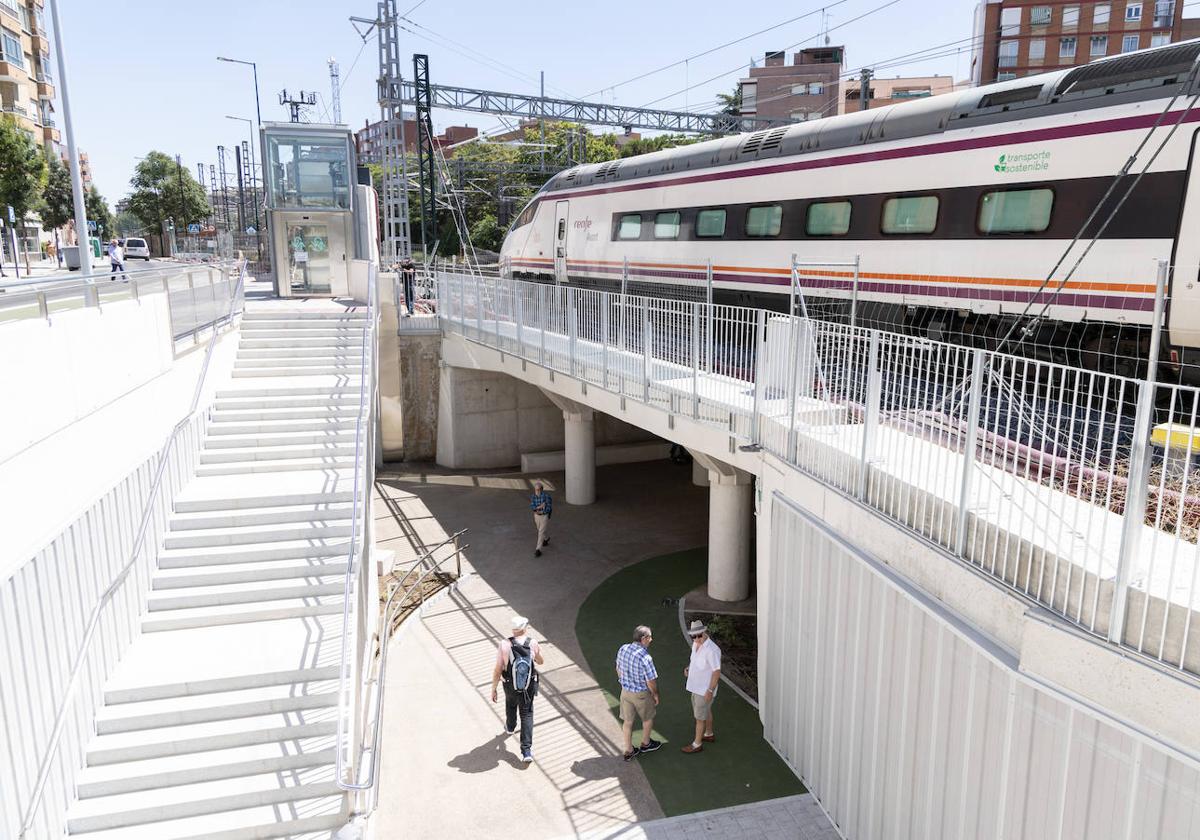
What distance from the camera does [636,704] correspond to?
10.0 metres

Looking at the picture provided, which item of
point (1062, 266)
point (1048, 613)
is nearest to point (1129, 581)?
point (1048, 613)

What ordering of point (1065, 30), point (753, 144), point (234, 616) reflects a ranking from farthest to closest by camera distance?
point (1065, 30)
point (753, 144)
point (234, 616)

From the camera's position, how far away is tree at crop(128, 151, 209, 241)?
56.4 metres

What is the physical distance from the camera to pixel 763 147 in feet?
51.0

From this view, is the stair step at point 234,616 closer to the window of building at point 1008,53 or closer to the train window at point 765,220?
the train window at point 765,220

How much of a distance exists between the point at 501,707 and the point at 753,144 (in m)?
11.1

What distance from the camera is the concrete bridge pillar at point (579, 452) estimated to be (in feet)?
70.0

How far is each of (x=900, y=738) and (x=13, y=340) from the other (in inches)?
350

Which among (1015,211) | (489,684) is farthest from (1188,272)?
(489,684)

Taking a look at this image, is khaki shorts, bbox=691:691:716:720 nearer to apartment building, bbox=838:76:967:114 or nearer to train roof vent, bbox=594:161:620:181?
train roof vent, bbox=594:161:620:181

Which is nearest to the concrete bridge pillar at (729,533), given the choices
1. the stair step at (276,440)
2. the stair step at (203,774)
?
the stair step at (276,440)

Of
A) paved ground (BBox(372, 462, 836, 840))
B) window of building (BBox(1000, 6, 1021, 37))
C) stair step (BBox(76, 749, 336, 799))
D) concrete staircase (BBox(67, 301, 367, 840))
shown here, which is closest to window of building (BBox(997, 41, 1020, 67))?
window of building (BBox(1000, 6, 1021, 37))

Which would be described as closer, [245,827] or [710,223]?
[245,827]

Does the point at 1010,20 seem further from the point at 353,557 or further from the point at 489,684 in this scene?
the point at 353,557
